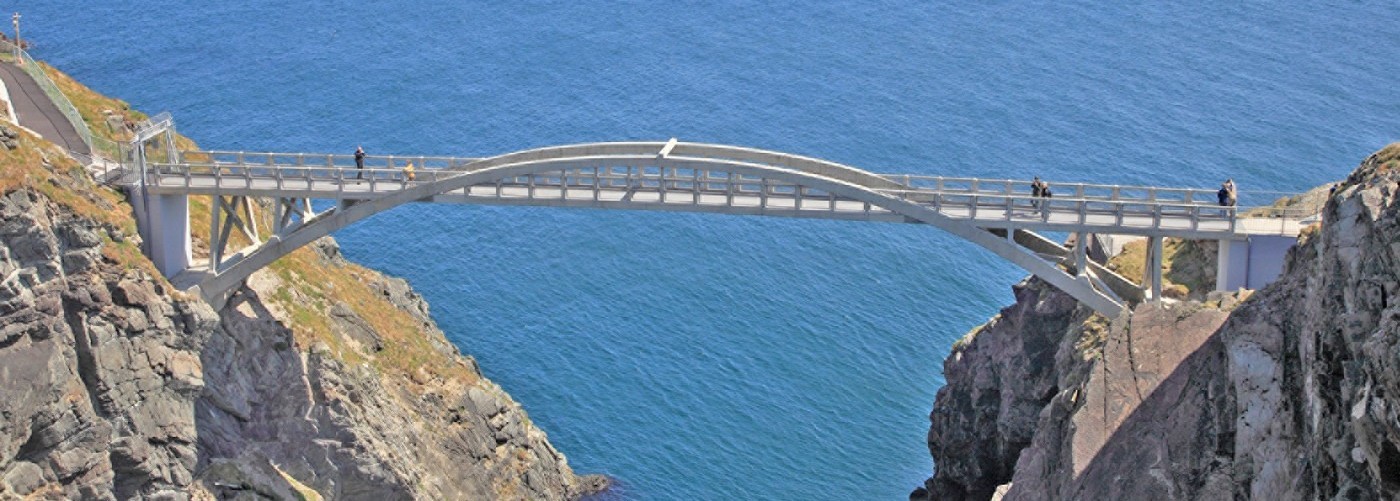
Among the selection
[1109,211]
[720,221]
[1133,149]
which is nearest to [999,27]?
[1133,149]

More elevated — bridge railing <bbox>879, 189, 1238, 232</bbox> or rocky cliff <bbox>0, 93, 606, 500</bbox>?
bridge railing <bbox>879, 189, 1238, 232</bbox>

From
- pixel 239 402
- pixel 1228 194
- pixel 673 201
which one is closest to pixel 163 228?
pixel 239 402

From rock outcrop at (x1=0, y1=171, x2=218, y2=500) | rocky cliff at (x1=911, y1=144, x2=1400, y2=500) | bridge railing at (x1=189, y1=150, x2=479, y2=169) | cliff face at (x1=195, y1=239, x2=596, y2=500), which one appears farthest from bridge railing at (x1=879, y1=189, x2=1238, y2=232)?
rock outcrop at (x1=0, y1=171, x2=218, y2=500)

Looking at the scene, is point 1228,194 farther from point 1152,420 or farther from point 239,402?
point 239,402

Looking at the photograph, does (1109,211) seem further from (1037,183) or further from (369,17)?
(369,17)

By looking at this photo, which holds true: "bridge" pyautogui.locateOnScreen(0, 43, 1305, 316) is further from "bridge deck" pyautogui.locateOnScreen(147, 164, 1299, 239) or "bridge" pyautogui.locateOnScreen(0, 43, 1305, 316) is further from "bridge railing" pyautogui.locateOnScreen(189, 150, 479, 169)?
"bridge railing" pyautogui.locateOnScreen(189, 150, 479, 169)

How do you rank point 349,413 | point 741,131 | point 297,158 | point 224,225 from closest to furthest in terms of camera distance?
point 349,413
point 224,225
point 297,158
point 741,131

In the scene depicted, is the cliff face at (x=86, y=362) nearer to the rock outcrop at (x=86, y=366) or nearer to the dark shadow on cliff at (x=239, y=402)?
the rock outcrop at (x=86, y=366)

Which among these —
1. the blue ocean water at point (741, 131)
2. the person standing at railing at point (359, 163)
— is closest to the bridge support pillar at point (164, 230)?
the person standing at railing at point (359, 163)
